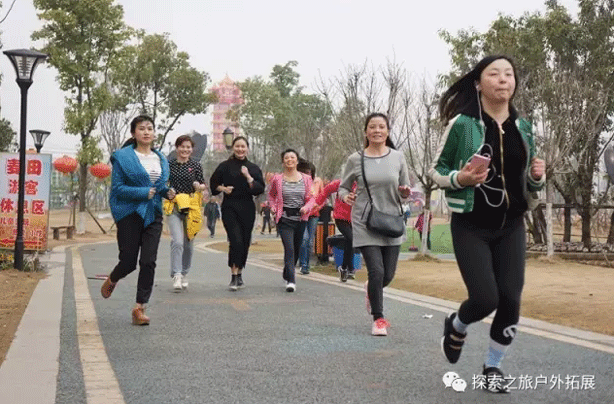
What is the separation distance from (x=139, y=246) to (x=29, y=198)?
9.90 m

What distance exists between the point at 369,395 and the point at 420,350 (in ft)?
4.88

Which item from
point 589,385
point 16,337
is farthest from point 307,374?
point 16,337

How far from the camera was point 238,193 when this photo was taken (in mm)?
9695

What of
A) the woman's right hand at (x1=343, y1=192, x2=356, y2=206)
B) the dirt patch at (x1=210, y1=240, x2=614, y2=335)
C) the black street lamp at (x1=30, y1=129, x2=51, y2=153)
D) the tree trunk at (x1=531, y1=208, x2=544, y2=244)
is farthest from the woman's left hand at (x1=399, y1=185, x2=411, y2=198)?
the black street lamp at (x1=30, y1=129, x2=51, y2=153)

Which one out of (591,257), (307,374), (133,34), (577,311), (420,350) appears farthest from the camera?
(133,34)

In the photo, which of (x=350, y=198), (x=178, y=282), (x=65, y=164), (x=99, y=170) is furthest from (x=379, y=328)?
(x=99, y=170)

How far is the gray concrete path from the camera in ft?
13.9

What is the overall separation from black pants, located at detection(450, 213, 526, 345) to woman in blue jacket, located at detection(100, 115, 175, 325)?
3.21 meters

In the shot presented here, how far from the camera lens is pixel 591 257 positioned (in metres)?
17.6

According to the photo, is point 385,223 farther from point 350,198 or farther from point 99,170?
point 99,170

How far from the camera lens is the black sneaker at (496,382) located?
166 inches

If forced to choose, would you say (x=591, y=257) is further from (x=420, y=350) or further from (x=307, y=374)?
(x=307, y=374)

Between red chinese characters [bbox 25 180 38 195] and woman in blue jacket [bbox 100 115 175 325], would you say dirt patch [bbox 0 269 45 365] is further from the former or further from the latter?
red chinese characters [bbox 25 180 38 195]

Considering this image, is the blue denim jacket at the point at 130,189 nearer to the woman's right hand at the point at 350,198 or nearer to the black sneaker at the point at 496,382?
the woman's right hand at the point at 350,198
